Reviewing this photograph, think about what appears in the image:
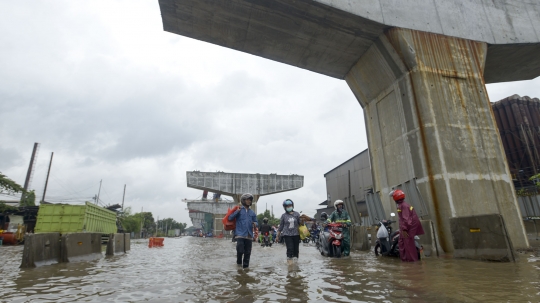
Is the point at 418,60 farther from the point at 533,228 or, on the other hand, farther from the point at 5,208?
the point at 5,208

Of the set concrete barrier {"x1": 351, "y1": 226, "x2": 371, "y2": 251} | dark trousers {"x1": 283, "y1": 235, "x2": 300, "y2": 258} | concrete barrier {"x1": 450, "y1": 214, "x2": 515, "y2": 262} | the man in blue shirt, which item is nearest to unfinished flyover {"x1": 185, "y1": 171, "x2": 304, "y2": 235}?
concrete barrier {"x1": 351, "y1": 226, "x2": 371, "y2": 251}

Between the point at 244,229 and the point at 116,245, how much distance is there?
7.17 meters

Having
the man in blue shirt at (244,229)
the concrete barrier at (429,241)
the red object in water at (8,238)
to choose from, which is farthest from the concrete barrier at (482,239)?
the red object in water at (8,238)

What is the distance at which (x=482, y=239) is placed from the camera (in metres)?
6.39

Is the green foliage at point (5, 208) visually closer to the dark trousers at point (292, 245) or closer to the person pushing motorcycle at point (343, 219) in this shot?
the dark trousers at point (292, 245)

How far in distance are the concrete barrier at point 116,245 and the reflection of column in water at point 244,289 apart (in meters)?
7.15

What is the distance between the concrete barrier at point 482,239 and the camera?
5.97 metres

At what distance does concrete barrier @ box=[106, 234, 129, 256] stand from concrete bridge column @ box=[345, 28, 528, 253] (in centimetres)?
979

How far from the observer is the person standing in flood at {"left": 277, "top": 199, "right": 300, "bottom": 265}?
7.03m

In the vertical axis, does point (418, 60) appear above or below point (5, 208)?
above

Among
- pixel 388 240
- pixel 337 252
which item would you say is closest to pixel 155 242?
pixel 337 252

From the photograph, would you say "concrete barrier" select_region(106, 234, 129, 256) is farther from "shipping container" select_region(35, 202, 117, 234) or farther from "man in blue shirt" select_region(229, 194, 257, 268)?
"man in blue shirt" select_region(229, 194, 257, 268)

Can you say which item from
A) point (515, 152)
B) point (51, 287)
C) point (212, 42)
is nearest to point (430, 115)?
point (212, 42)

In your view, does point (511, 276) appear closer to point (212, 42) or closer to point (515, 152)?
point (212, 42)
